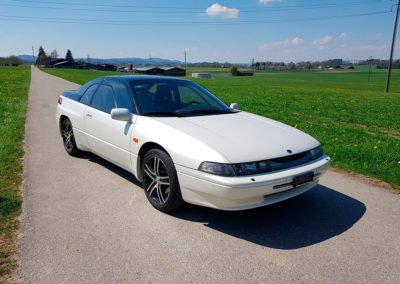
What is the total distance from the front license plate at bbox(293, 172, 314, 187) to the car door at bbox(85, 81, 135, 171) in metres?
1.98

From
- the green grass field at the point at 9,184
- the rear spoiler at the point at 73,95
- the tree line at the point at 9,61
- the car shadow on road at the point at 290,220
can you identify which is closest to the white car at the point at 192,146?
the car shadow on road at the point at 290,220

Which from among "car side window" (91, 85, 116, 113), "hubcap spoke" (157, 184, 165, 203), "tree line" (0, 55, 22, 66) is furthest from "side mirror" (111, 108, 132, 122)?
"tree line" (0, 55, 22, 66)

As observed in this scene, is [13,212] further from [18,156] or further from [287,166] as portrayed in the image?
[287,166]

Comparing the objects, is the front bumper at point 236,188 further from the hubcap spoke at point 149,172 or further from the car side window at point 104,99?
the car side window at point 104,99

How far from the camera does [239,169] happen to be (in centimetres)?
288

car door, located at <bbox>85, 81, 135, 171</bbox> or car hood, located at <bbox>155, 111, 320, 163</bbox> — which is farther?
car door, located at <bbox>85, 81, 135, 171</bbox>

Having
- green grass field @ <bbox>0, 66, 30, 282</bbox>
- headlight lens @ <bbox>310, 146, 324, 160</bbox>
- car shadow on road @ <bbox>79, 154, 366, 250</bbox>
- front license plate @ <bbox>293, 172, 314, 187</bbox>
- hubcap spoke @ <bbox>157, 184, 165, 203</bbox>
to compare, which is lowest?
car shadow on road @ <bbox>79, 154, 366, 250</bbox>

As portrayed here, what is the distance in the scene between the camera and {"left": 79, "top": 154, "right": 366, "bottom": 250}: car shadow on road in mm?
3004

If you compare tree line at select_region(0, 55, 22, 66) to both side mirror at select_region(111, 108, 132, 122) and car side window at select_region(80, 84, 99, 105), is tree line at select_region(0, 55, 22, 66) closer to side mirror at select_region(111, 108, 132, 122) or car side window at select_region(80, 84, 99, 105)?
car side window at select_region(80, 84, 99, 105)

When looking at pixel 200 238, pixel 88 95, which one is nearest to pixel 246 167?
pixel 200 238

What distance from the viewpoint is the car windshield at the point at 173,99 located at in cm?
397

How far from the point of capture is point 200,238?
117 inches

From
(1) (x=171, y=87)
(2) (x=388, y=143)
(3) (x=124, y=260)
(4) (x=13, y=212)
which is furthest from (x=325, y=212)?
(2) (x=388, y=143)

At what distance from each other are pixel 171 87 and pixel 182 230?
A: 215 centimetres
